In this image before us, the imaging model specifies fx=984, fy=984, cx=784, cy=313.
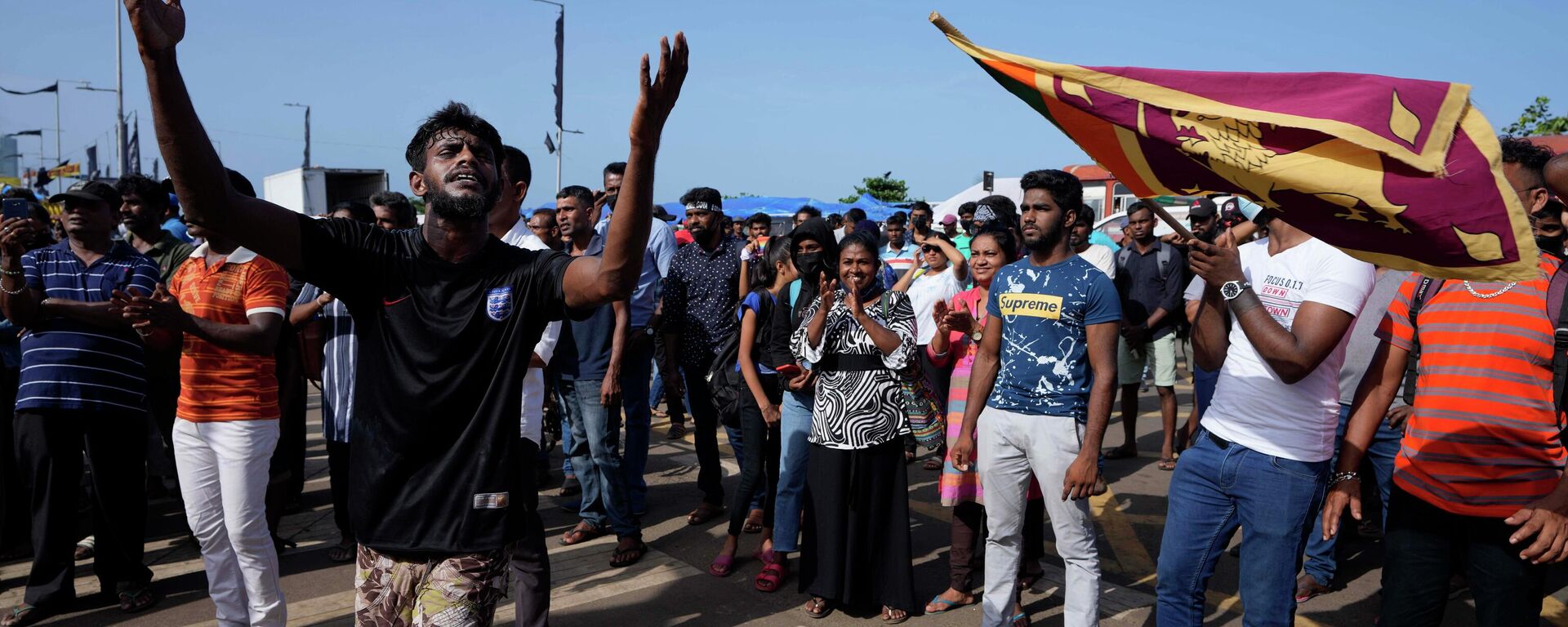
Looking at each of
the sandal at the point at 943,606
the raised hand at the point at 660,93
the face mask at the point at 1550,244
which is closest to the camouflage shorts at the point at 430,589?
the raised hand at the point at 660,93

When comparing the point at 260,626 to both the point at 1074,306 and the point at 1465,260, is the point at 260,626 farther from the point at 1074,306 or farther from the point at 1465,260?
the point at 1465,260

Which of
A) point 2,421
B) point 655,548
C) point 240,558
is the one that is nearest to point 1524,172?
point 655,548

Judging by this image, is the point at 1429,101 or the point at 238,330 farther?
the point at 238,330

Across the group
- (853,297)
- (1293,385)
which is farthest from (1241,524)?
(853,297)

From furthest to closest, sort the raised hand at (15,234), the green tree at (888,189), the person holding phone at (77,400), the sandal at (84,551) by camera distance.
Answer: the green tree at (888,189) → the sandal at (84,551) → the person holding phone at (77,400) → the raised hand at (15,234)

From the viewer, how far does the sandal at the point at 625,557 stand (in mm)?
5668

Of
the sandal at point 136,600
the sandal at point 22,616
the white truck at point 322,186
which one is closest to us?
the sandal at point 22,616

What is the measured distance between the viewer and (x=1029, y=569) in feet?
17.3

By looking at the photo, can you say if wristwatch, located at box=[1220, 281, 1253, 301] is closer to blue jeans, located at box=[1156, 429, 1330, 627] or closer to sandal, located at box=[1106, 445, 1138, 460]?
blue jeans, located at box=[1156, 429, 1330, 627]

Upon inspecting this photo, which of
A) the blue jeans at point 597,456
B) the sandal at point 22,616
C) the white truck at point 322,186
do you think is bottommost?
the sandal at point 22,616

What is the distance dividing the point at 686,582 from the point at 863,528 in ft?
3.83

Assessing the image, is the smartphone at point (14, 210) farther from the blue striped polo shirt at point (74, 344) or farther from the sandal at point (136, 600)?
the sandal at point (136, 600)

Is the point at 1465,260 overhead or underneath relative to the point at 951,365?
overhead

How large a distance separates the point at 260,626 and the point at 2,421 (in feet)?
10.2
